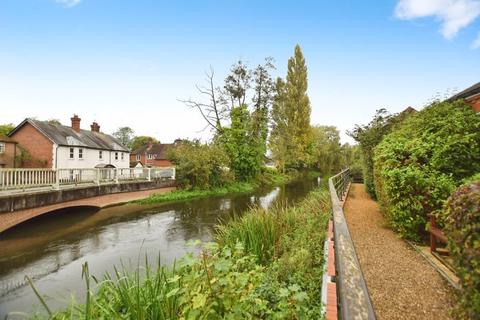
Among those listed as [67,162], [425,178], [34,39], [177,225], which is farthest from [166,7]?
[67,162]

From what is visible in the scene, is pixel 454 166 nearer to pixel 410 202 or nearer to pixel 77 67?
pixel 410 202

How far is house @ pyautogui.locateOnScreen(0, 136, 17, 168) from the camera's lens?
22922 mm

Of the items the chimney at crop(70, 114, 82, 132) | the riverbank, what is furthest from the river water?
the chimney at crop(70, 114, 82, 132)

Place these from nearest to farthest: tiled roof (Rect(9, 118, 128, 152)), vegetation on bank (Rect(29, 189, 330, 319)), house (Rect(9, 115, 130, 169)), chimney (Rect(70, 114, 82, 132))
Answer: vegetation on bank (Rect(29, 189, 330, 319)), house (Rect(9, 115, 130, 169)), tiled roof (Rect(9, 118, 128, 152)), chimney (Rect(70, 114, 82, 132))

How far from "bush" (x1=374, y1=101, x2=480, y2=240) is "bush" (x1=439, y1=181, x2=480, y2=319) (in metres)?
3.45

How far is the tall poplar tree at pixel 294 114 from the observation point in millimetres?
38562

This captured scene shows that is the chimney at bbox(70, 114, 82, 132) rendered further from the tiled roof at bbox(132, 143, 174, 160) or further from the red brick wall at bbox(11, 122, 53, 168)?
the tiled roof at bbox(132, 143, 174, 160)

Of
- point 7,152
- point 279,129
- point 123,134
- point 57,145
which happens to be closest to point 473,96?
point 279,129

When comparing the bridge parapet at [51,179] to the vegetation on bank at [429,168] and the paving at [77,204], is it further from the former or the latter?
the vegetation on bank at [429,168]

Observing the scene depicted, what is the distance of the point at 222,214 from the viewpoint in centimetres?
1429

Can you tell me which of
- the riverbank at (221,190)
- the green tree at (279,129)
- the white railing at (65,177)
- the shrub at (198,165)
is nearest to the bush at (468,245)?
the white railing at (65,177)

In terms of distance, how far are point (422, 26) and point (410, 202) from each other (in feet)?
33.8

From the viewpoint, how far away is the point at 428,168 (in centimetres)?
527

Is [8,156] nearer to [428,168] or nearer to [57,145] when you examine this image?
[57,145]
